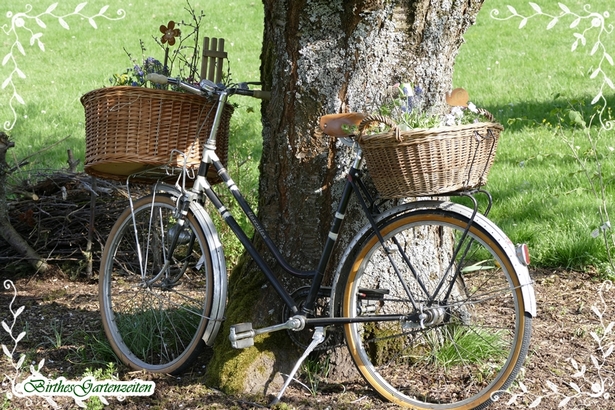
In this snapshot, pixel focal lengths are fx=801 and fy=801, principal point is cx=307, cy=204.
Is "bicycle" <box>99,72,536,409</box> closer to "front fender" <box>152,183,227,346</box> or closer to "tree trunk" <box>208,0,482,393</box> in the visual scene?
"front fender" <box>152,183,227,346</box>

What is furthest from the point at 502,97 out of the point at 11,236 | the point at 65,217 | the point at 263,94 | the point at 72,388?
the point at 72,388

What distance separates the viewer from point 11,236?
15.8 feet

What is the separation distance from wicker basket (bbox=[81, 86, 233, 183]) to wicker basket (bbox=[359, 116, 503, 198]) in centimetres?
85

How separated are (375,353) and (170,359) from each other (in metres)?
0.97

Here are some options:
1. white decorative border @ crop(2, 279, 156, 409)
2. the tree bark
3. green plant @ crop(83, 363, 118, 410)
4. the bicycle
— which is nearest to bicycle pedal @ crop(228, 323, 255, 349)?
the bicycle

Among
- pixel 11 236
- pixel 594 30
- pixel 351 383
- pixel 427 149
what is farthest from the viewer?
pixel 594 30

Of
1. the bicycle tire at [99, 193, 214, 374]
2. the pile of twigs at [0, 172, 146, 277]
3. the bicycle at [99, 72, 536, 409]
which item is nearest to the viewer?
the bicycle at [99, 72, 536, 409]

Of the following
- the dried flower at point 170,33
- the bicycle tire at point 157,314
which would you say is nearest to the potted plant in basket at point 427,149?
the bicycle tire at point 157,314

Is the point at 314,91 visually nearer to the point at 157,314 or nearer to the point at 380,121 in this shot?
the point at 380,121

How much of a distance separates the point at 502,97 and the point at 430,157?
6352mm

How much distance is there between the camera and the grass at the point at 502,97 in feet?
16.5

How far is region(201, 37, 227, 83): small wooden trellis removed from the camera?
3.50 m

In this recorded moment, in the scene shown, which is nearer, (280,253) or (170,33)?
(280,253)

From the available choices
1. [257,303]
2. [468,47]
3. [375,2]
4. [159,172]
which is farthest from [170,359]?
[468,47]
